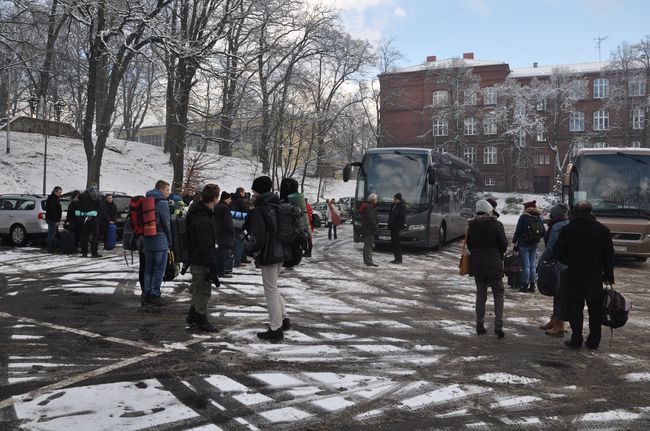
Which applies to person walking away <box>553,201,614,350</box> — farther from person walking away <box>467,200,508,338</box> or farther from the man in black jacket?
the man in black jacket

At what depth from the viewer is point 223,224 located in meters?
8.66

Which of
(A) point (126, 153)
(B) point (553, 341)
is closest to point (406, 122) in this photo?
(A) point (126, 153)

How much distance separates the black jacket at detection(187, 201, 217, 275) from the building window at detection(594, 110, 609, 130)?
6766 cm

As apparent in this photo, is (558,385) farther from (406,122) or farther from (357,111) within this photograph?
(406,122)

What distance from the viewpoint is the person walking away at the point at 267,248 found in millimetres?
6590

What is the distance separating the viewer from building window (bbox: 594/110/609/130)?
65.6m

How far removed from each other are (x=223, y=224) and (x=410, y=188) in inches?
411

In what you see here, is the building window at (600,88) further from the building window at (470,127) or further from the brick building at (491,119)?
the building window at (470,127)

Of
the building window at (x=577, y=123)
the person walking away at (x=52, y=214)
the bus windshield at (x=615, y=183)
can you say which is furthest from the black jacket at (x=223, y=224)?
the building window at (x=577, y=123)

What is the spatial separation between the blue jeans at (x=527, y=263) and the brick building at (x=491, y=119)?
4505 centimetres

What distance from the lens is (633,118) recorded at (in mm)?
58656

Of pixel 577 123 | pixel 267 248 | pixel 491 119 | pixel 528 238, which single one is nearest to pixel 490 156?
pixel 491 119

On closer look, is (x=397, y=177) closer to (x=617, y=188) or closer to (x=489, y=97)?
(x=617, y=188)

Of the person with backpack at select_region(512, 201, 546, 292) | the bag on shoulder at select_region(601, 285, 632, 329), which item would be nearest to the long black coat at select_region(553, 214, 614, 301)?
the bag on shoulder at select_region(601, 285, 632, 329)
